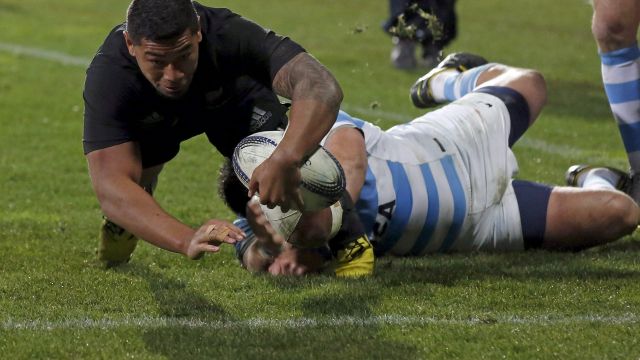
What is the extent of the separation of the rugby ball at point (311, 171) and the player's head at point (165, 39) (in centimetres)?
38

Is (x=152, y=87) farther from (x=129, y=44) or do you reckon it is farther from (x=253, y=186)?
(x=253, y=186)

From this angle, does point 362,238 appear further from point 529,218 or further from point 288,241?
point 529,218

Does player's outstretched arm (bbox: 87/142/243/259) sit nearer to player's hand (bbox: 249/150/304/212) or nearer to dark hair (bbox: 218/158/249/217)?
player's hand (bbox: 249/150/304/212)

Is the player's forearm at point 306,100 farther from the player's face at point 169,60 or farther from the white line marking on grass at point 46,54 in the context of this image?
the white line marking on grass at point 46,54

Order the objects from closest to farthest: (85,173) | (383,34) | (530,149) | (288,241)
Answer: (288,241) < (85,173) < (530,149) < (383,34)

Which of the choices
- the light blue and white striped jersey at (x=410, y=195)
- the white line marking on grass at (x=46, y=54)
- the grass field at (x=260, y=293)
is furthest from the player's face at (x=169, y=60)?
the white line marking on grass at (x=46, y=54)

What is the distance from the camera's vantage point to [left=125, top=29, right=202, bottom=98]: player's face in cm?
523

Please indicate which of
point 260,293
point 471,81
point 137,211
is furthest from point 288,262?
point 471,81

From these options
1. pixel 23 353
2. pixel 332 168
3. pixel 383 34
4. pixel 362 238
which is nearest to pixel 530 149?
pixel 362 238

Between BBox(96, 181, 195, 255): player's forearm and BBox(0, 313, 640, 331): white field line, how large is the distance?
1.05ft

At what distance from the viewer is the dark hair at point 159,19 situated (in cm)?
519

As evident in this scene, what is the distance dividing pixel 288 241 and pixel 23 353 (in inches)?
53.2

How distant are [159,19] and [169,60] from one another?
0.18 metres

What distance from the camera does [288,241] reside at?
570 cm
